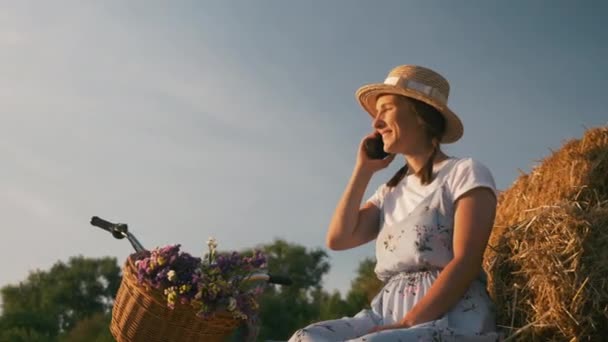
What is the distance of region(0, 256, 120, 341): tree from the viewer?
1616cm

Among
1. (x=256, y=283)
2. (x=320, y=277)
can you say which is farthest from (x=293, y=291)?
(x=256, y=283)

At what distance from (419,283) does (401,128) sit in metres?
0.71

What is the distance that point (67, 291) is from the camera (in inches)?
649

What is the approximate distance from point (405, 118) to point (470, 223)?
63 cm

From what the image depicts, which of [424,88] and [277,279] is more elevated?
[424,88]

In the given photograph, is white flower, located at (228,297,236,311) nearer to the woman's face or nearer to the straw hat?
the woman's face

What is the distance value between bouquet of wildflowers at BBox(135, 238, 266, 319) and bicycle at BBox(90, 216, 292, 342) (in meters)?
0.04

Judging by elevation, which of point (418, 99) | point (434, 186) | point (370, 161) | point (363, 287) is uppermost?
point (363, 287)

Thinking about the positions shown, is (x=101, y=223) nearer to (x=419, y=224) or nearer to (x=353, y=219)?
(x=353, y=219)

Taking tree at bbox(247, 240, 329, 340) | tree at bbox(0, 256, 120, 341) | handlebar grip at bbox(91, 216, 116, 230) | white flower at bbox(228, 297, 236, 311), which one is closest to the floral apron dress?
white flower at bbox(228, 297, 236, 311)

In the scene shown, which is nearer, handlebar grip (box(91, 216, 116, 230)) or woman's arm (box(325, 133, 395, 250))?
woman's arm (box(325, 133, 395, 250))

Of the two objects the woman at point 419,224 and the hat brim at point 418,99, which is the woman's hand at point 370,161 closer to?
the woman at point 419,224

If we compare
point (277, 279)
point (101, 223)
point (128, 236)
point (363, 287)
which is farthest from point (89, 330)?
point (277, 279)

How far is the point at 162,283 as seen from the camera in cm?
372
